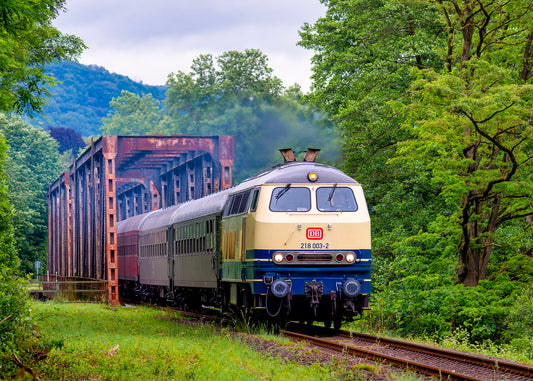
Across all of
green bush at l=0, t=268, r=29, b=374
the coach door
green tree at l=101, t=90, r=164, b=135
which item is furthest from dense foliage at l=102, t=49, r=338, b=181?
green bush at l=0, t=268, r=29, b=374

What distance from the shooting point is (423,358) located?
13438 millimetres

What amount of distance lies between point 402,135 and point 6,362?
2124 cm

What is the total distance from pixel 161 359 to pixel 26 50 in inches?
435

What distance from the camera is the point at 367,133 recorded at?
3130 cm

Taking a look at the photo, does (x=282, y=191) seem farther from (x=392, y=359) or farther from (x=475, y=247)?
(x=475, y=247)

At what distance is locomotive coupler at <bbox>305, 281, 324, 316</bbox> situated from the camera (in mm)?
16203

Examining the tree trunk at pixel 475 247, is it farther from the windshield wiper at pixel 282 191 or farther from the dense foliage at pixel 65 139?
the dense foliage at pixel 65 139

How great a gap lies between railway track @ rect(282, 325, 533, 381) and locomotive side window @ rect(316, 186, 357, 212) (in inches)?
111

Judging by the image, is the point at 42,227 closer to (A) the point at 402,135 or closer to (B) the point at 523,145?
(A) the point at 402,135

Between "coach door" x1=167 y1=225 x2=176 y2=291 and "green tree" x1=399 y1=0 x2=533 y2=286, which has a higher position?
"green tree" x1=399 y1=0 x2=533 y2=286

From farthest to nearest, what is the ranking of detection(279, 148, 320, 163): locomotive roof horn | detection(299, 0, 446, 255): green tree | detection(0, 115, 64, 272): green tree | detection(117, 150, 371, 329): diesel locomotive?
detection(0, 115, 64, 272): green tree, detection(299, 0, 446, 255): green tree, detection(279, 148, 320, 163): locomotive roof horn, detection(117, 150, 371, 329): diesel locomotive

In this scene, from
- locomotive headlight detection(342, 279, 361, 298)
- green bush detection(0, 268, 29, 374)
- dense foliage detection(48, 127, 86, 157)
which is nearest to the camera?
green bush detection(0, 268, 29, 374)

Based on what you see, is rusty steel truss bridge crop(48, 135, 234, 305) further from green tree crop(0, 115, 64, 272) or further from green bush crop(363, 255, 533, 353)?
green bush crop(363, 255, 533, 353)

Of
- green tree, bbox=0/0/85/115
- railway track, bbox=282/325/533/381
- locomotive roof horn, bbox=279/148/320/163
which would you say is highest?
green tree, bbox=0/0/85/115
